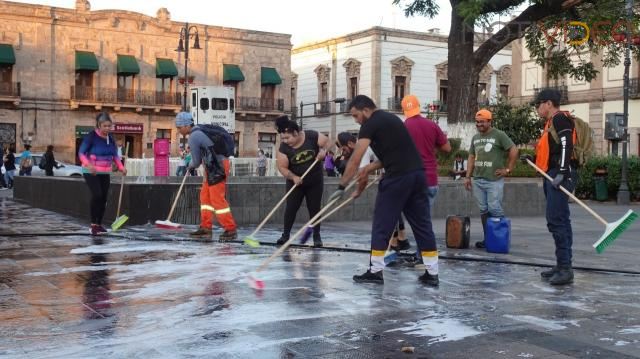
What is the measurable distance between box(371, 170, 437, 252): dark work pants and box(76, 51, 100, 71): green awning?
40584mm

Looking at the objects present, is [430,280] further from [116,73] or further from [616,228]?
[116,73]

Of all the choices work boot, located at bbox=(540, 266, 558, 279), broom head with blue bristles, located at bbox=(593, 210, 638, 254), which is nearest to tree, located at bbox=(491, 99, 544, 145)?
broom head with blue bristles, located at bbox=(593, 210, 638, 254)

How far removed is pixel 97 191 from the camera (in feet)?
A: 34.8

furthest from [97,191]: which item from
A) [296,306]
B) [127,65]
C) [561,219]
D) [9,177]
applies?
[127,65]

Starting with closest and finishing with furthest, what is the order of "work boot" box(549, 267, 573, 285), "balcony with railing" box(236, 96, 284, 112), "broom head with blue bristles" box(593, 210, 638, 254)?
"work boot" box(549, 267, 573, 285)
"broom head with blue bristles" box(593, 210, 638, 254)
"balcony with railing" box(236, 96, 284, 112)

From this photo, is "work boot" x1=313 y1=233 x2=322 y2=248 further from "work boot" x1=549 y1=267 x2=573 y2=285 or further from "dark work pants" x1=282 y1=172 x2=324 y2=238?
"work boot" x1=549 y1=267 x2=573 y2=285

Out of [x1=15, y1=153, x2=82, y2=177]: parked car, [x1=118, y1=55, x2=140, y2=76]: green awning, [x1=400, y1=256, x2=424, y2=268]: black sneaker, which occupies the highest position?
[x1=118, y1=55, x2=140, y2=76]: green awning

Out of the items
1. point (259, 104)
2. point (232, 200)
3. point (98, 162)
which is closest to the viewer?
point (98, 162)

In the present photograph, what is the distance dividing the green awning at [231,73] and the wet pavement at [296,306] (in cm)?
4088

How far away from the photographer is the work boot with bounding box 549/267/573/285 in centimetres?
693

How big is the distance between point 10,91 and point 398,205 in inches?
1605

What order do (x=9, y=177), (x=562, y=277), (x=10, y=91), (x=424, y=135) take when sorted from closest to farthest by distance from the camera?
1. (x=562, y=277)
2. (x=424, y=135)
3. (x=9, y=177)
4. (x=10, y=91)

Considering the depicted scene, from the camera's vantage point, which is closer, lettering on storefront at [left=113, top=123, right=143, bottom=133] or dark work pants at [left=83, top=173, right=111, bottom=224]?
dark work pants at [left=83, top=173, right=111, bottom=224]

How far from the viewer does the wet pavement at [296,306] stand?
14.7 ft
